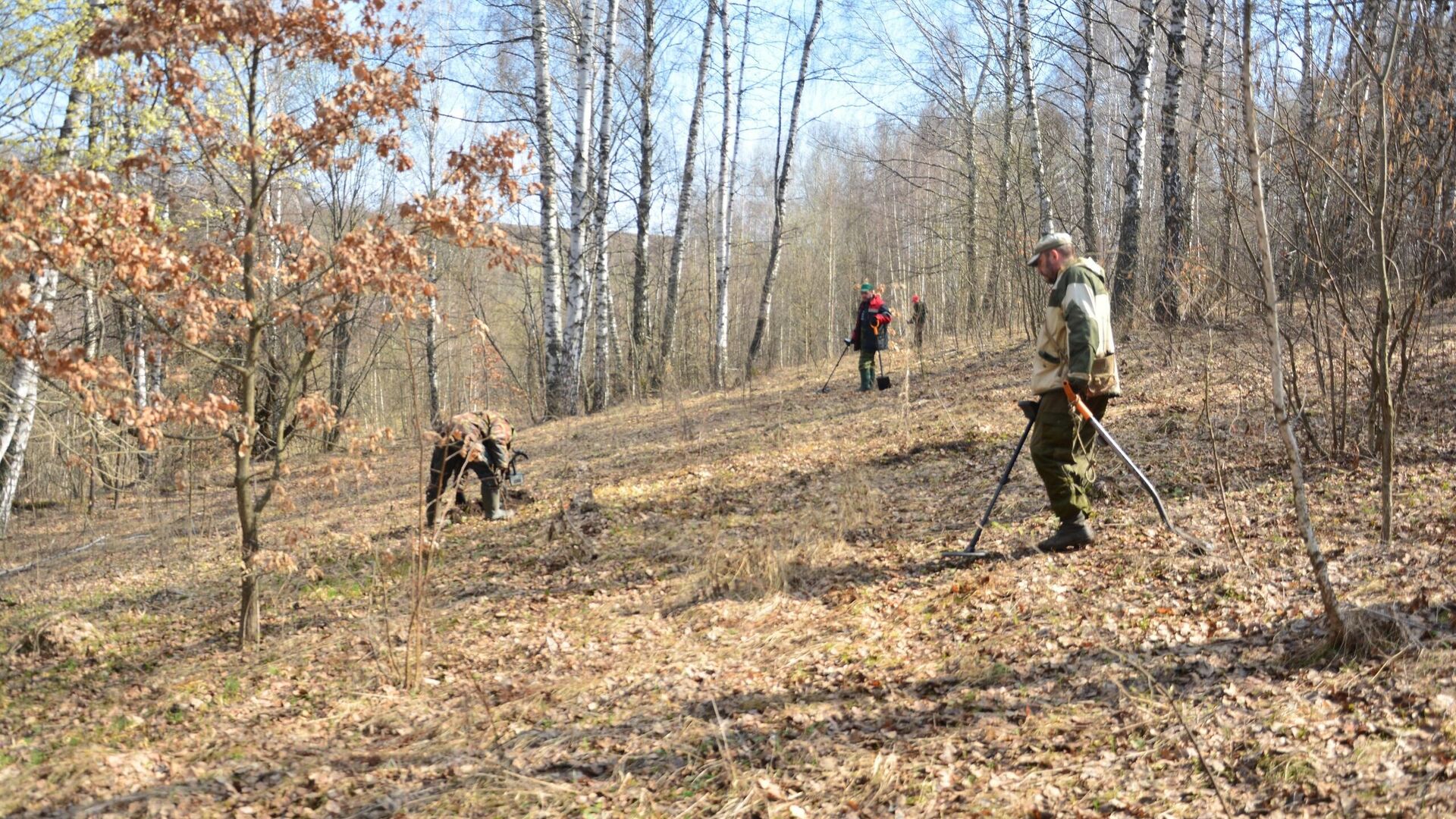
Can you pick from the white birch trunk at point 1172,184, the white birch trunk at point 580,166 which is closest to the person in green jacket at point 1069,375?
the white birch trunk at point 1172,184

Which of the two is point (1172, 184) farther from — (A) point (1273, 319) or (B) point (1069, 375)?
(A) point (1273, 319)

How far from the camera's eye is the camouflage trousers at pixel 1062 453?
18.1 ft

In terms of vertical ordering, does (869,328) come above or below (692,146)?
below

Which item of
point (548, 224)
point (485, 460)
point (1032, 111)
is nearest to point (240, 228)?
point (485, 460)

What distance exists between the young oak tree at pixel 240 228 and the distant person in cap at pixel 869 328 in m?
8.03

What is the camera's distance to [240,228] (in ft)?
19.8

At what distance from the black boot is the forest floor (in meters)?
0.15

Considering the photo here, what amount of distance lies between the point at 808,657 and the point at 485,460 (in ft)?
11.3

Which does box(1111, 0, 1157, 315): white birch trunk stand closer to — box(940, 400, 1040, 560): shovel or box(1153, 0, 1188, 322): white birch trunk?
box(1153, 0, 1188, 322): white birch trunk

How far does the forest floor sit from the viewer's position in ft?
11.9

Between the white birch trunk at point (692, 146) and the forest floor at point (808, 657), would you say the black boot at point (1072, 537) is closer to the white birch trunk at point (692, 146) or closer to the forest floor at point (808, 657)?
the forest floor at point (808, 657)

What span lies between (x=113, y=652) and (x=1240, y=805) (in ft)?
23.2

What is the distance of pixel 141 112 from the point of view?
1049 cm

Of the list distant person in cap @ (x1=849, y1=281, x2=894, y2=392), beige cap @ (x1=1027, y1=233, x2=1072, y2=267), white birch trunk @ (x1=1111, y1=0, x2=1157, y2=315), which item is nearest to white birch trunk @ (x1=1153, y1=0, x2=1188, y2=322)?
white birch trunk @ (x1=1111, y1=0, x2=1157, y2=315)
